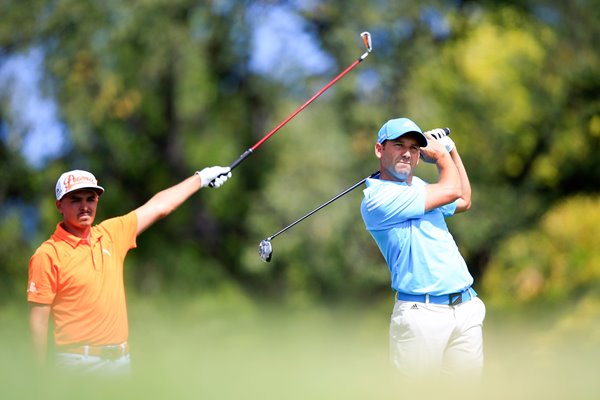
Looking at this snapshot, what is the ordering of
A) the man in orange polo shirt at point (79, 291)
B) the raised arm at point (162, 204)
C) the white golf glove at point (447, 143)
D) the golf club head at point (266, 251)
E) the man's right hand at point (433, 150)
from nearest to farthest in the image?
the man in orange polo shirt at point (79, 291) < the man's right hand at point (433, 150) < the raised arm at point (162, 204) < the white golf glove at point (447, 143) < the golf club head at point (266, 251)

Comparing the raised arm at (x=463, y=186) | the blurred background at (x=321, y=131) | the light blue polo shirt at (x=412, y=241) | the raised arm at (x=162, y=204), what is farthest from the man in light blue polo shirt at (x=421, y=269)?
the blurred background at (x=321, y=131)

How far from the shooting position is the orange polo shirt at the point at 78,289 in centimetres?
439

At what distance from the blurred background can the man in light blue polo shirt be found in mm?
9368

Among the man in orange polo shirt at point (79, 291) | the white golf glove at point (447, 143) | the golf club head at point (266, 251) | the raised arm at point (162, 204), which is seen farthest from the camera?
the golf club head at point (266, 251)

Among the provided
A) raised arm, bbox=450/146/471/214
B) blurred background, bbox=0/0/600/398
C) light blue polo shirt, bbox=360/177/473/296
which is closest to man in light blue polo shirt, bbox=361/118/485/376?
light blue polo shirt, bbox=360/177/473/296

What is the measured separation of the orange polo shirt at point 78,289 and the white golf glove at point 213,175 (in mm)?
781

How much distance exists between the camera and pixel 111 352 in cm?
452

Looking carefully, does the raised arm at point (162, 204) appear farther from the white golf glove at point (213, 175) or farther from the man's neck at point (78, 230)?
the man's neck at point (78, 230)

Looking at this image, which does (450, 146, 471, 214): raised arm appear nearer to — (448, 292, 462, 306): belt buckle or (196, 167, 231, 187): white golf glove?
(448, 292, 462, 306): belt buckle

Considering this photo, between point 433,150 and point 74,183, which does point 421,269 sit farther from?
point 74,183

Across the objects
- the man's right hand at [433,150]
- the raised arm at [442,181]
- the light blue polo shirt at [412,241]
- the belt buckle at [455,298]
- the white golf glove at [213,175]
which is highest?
the white golf glove at [213,175]

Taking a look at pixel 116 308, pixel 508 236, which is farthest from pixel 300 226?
pixel 116 308

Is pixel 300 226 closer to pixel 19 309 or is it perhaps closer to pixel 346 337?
pixel 346 337

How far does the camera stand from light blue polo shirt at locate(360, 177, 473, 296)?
4473mm
